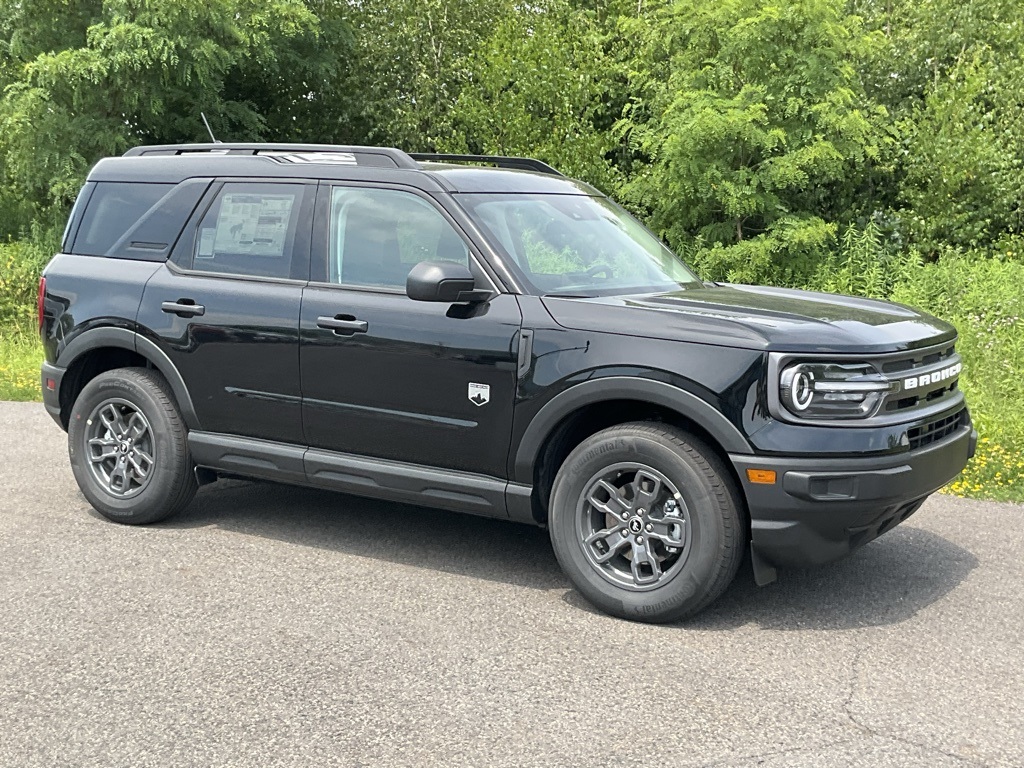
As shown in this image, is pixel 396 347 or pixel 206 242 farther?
pixel 206 242

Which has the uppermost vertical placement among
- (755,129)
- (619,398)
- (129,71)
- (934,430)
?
(129,71)

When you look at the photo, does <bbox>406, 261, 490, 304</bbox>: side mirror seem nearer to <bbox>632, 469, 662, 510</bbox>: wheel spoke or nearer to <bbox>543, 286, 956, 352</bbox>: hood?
<bbox>543, 286, 956, 352</bbox>: hood

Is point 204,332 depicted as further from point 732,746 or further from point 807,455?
point 732,746

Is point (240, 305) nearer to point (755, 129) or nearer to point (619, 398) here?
point (619, 398)

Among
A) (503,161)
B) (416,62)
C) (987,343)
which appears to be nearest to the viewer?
(503,161)

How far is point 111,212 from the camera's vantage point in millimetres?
6574

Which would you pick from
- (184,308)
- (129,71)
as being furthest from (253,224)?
(129,71)

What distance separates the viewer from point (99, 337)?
6.38 metres

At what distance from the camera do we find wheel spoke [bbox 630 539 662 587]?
4918 millimetres

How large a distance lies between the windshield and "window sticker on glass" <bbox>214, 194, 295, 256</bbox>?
1013 millimetres

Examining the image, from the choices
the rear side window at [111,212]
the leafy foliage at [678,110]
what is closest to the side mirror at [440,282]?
the rear side window at [111,212]

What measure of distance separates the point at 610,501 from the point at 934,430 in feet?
4.68

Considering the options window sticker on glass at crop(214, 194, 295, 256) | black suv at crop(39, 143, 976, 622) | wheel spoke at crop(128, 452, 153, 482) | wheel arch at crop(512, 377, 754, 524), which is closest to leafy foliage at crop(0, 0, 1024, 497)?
black suv at crop(39, 143, 976, 622)

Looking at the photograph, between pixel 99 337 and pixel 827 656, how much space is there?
13.6 ft
